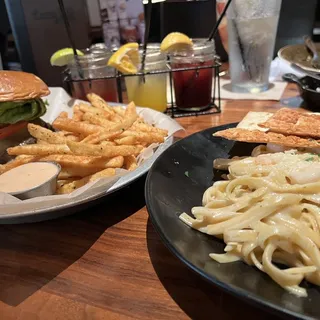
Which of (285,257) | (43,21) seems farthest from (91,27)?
(285,257)

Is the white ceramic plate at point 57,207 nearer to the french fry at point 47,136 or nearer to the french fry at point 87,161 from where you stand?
the french fry at point 87,161

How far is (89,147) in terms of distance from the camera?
1204 mm

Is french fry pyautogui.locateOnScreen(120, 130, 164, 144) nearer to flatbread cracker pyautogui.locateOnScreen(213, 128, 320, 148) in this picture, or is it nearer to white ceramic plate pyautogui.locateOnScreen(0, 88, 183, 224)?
white ceramic plate pyautogui.locateOnScreen(0, 88, 183, 224)

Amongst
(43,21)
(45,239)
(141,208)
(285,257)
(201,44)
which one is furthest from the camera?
(43,21)

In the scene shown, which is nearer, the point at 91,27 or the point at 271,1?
the point at 271,1

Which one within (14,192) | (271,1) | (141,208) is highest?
(271,1)

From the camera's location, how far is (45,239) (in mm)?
1066

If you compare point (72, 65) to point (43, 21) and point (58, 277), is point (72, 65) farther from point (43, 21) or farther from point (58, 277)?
point (58, 277)

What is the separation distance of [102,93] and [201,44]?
24.9 inches

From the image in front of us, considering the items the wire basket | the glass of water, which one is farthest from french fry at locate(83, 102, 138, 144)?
the glass of water

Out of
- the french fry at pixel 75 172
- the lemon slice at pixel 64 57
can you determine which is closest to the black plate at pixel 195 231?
the french fry at pixel 75 172

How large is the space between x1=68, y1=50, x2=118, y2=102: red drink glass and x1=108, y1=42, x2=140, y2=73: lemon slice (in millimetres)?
109

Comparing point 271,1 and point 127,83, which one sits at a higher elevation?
point 271,1

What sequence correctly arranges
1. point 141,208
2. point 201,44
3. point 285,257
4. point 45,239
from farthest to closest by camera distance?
point 201,44, point 141,208, point 45,239, point 285,257
